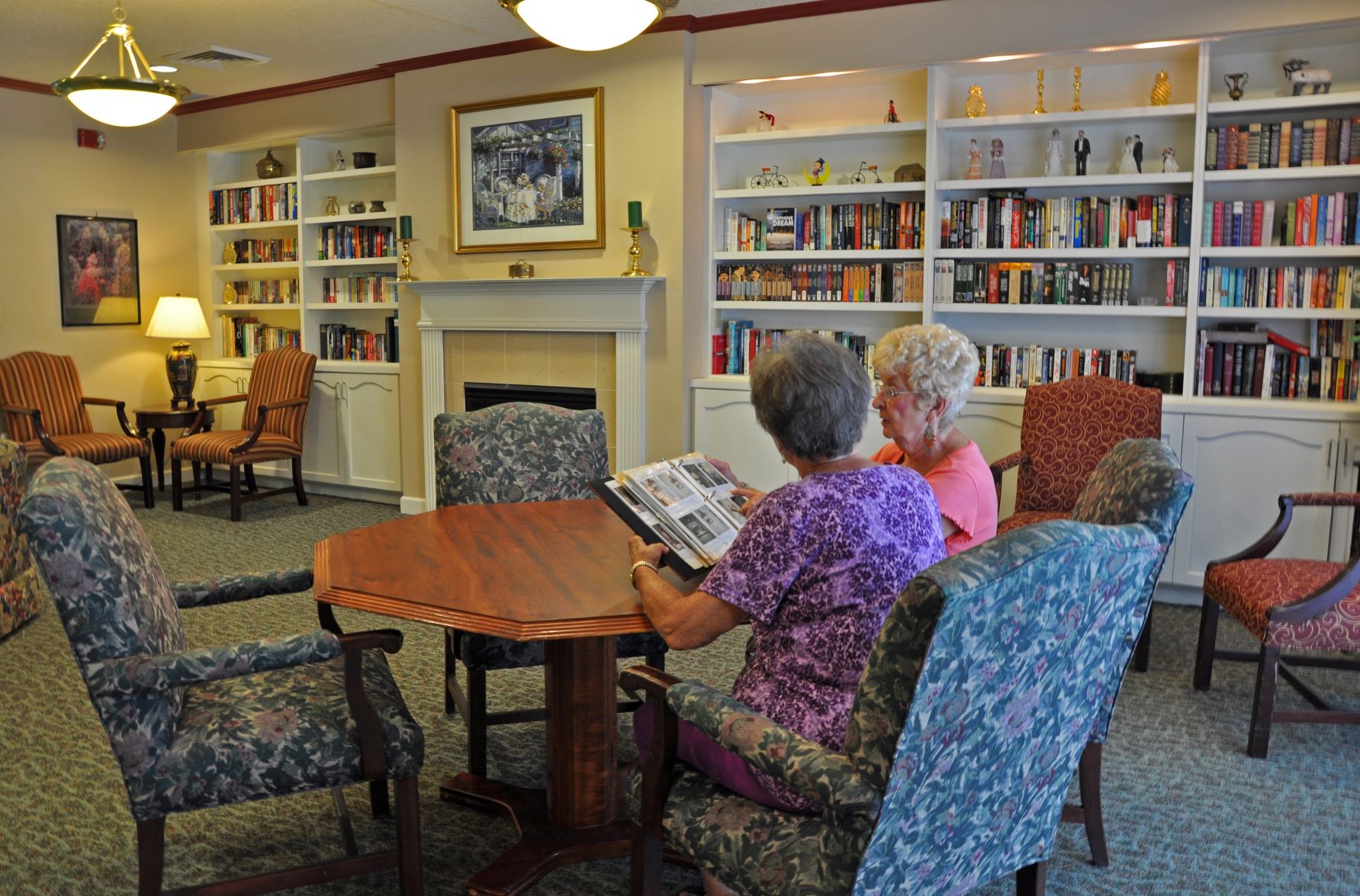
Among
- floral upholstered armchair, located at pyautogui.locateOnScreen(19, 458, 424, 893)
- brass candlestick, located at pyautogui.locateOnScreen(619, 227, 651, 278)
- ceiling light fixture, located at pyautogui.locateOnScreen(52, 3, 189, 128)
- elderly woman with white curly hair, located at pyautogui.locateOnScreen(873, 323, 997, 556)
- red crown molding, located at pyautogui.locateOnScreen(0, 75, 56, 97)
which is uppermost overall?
red crown molding, located at pyautogui.locateOnScreen(0, 75, 56, 97)

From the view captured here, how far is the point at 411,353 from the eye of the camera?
21.1ft

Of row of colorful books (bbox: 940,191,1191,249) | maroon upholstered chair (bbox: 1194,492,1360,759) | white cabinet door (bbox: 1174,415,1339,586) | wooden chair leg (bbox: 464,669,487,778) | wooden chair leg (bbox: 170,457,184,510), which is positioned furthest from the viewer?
wooden chair leg (bbox: 170,457,184,510)

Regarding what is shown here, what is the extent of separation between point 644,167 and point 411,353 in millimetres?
1982

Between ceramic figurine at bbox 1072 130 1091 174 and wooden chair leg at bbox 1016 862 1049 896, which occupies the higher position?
ceramic figurine at bbox 1072 130 1091 174

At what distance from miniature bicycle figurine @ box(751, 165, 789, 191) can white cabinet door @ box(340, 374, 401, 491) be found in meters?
2.63

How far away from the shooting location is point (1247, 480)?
426 cm

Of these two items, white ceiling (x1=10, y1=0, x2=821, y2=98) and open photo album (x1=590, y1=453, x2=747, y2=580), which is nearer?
open photo album (x1=590, y1=453, x2=747, y2=580)

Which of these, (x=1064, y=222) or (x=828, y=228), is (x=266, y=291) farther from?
(x=1064, y=222)

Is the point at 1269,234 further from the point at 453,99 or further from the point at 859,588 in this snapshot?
the point at 453,99

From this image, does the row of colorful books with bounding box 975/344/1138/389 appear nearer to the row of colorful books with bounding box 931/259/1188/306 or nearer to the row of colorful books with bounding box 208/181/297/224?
the row of colorful books with bounding box 931/259/1188/306

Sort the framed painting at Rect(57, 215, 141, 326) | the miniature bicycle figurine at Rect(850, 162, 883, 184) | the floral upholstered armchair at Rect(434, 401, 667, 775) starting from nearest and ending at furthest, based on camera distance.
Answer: the floral upholstered armchair at Rect(434, 401, 667, 775)
the miniature bicycle figurine at Rect(850, 162, 883, 184)
the framed painting at Rect(57, 215, 141, 326)

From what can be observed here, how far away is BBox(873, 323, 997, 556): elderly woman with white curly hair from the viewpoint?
95.0 inches

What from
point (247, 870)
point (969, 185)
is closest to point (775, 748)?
point (247, 870)

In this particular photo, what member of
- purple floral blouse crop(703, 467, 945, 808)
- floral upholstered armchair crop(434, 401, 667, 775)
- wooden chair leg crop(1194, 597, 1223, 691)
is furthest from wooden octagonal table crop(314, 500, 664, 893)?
wooden chair leg crop(1194, 597, 1223, 691)
